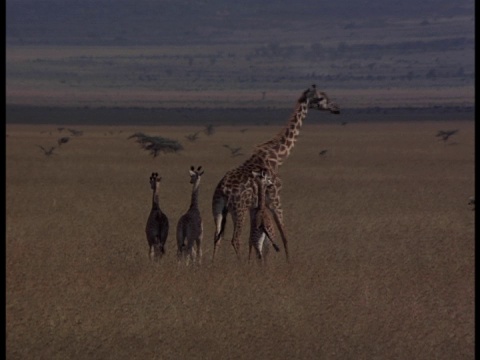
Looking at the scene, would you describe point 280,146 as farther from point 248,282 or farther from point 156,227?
point 248,282

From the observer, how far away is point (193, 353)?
24.4 ft

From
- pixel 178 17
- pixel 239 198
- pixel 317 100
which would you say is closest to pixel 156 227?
pixel 239 198

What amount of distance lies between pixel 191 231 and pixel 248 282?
1.59ft

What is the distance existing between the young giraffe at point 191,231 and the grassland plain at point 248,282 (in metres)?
0.13

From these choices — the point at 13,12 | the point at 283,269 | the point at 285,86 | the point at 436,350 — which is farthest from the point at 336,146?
the point at 13,12

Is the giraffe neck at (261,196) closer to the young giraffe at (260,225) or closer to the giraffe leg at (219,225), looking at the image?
the young giraffe at (260,225)

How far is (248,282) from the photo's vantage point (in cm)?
914

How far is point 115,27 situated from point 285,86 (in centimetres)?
2776

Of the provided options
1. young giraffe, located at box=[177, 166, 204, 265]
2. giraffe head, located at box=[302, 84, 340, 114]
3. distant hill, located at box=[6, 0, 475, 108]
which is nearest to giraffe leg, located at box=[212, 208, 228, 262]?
young giraffe, located at box=[177, 166, 204, 265]

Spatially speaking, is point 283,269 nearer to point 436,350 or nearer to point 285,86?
point 436,350

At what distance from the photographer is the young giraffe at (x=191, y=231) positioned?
30.2ft

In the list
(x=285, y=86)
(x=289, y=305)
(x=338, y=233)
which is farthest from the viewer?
(x=285, y=86)

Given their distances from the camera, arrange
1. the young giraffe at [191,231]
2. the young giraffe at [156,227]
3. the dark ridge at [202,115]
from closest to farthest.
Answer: the young giraffe at [191,231], the young giraffe at [156,227], the dark ridge at [202,115]

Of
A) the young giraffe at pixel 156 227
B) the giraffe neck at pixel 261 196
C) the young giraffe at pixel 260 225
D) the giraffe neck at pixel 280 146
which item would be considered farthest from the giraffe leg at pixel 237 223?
the giraffe neck at pixel 280 146
